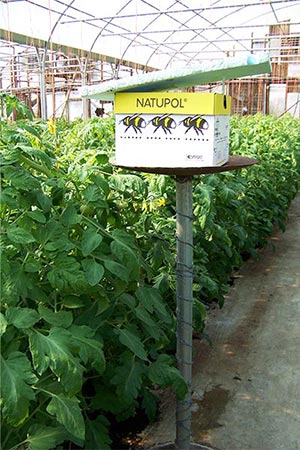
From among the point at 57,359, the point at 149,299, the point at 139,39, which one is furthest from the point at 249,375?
the point at 139,39

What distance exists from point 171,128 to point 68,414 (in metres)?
0.97

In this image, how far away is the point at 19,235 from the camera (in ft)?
4.85

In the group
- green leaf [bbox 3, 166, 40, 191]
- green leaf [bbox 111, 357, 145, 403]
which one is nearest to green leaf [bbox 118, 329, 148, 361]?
green leaf [bbox 111, 357, 145, 403]

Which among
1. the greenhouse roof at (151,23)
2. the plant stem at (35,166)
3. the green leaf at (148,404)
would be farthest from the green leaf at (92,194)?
the greenhouse roof at (151,23)

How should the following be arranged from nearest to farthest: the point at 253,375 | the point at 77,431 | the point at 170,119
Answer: the point at 77,431
the point at 170,119
the point at 253,375

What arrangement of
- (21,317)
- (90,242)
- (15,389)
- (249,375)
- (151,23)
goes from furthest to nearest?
(151,23)
(249,375)
(90,242)
(21,317)
(15,389)

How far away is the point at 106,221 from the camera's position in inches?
77.7

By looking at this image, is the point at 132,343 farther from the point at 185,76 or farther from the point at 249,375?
the point at 249,375

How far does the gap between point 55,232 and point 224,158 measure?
27.7 inches

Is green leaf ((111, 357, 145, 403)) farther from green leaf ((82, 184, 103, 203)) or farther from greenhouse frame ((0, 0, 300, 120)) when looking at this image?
greenhouse frame ((0, 0, 300, 120))

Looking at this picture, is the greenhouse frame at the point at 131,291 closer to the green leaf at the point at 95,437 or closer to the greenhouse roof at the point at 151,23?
the green leaf at the point at 95,437

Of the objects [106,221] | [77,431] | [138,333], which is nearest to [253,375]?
[138,333]

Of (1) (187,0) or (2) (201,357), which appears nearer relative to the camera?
(2) (201,357)

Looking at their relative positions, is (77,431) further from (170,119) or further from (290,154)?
(290,154)
